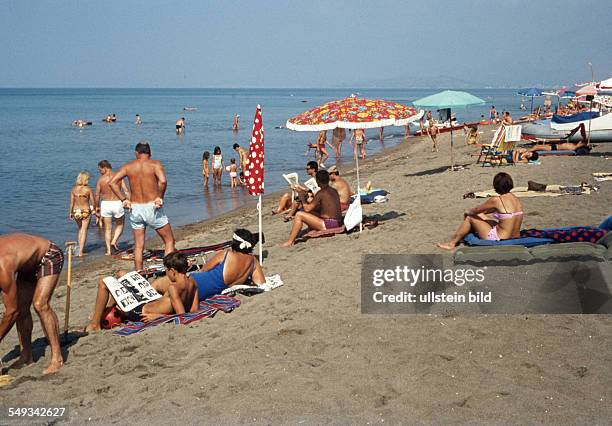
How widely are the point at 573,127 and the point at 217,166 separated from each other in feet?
34.9

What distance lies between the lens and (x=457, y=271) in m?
5.82

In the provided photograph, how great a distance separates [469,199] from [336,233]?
2847 millimetres

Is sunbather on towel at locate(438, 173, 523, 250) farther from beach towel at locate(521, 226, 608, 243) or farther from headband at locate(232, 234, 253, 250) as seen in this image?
headband at locate(232, 234, 253, 250)

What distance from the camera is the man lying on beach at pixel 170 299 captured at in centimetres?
578

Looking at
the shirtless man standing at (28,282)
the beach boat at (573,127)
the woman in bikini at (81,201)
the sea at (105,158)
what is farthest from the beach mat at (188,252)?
the beach boat at (573,127)

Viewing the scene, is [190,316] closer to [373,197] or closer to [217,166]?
[373,197]

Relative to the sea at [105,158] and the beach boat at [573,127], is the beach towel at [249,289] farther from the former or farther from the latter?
the beach boat at [573,127]

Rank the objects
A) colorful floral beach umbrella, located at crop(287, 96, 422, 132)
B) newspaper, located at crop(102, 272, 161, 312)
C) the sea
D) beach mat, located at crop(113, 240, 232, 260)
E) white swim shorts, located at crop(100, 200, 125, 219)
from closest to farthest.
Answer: newspaper, located at crop(102, 272, 161, 312) → colorful floral beach umbrella, located at crop(287, 96, 422, 132) → beach mat, located at crop(113, 240, 232, 260) → white swim shorts, located at crop(100, 200, 125, 219) → the sea

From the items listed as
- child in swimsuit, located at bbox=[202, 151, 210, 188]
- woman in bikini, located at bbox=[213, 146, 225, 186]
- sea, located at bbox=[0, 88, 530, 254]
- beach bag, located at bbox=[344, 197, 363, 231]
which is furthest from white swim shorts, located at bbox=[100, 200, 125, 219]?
child in swimsuit, located at bbox=[202, 151, 210, 188]

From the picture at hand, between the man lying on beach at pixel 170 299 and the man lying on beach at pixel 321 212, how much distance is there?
269 cm

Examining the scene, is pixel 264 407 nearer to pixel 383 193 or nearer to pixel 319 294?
pixel 319 294

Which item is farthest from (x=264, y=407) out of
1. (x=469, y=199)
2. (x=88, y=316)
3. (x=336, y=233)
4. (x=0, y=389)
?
(x=469, y=199)

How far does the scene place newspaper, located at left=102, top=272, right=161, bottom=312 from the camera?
588 cm

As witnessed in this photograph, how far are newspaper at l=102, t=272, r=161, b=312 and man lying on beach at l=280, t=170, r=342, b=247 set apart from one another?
2.79 meters
